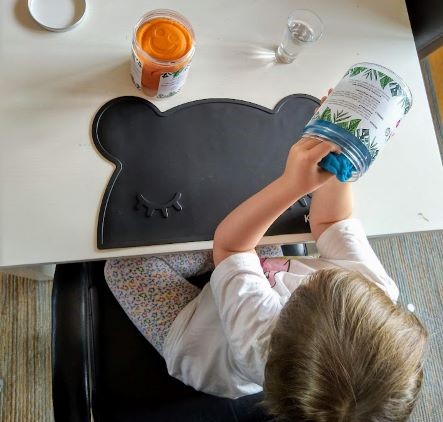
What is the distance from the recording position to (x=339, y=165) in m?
0.55

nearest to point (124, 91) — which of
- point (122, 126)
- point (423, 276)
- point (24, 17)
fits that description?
point (122, 126)

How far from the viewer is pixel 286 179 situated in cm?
62

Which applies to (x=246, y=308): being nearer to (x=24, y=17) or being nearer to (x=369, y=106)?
(x=369, y=106)

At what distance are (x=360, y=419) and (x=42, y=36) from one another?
670 millimetres

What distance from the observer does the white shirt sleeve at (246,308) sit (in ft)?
2.04

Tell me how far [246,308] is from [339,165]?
0.77 feet

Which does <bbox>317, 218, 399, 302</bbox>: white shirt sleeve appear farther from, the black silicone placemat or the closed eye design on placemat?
the closed eye design on placemat

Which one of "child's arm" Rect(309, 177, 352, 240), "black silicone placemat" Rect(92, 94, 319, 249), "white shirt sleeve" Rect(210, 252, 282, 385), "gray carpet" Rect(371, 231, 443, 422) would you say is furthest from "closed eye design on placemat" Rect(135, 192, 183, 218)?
"gray carpet" Rect(371, 231, 443, 422)

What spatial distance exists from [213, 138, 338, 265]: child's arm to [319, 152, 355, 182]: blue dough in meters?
0.02

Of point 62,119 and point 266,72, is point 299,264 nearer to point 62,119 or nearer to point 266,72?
point 266,72

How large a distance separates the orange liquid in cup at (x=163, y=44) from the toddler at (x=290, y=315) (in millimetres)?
205

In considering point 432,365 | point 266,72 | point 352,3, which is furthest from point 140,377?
point 432,365

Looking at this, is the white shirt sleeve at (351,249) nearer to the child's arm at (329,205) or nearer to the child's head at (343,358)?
the child's arm at (329,205)

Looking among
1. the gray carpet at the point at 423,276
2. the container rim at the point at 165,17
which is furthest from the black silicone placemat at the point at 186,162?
the gray carpet at the point at 423,276
